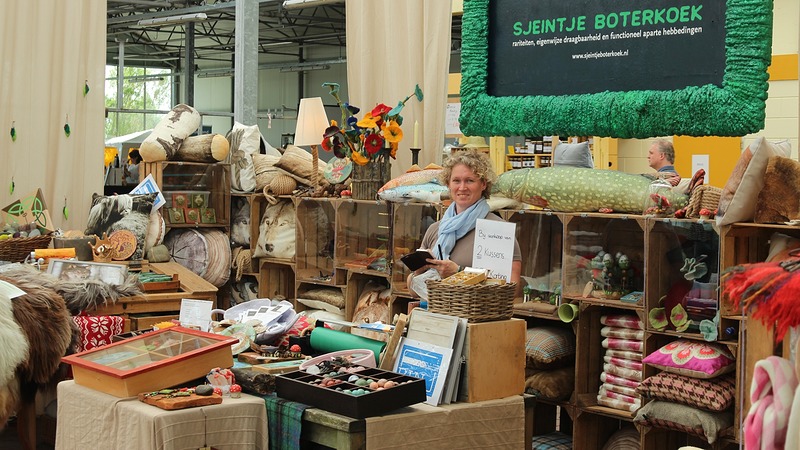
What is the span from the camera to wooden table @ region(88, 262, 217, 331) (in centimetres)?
516

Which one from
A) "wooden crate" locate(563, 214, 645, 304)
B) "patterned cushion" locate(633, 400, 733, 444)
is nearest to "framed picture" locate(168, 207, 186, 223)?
"wooden crate" locate(563, 214, 645, 304)

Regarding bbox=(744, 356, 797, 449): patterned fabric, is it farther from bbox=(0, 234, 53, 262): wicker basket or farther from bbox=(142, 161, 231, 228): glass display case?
bbox=(142, 161, 231, 228): glass display case

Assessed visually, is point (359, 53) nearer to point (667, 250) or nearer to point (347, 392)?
point (667, 250)

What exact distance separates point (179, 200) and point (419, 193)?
205 centimetres

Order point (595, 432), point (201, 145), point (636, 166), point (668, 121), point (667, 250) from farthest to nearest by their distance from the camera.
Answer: point (636, 166) < point (201, 145) < point (595, 432) < point (667, 250) < point (668, 121)

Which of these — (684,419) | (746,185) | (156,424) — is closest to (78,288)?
(156,424)

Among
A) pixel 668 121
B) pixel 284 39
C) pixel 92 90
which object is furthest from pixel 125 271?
pixel 284 39

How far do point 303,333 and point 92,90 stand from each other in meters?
3.48

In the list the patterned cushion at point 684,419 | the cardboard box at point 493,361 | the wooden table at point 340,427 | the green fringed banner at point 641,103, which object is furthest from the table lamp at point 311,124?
the wooden table at point 340,427

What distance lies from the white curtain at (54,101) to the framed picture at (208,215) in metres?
0.74

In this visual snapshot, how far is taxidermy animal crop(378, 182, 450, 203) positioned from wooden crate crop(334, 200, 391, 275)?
Answer: 0.26m

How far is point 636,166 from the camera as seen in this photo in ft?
38.8

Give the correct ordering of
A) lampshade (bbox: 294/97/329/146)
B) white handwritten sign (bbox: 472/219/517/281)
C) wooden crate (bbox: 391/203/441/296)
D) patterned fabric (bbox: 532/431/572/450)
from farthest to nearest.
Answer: lampshade (bbox: 294/97/329/146)
wooden crate (bbox: 391/203/441/296)
patterned fabric (bbox: 532/431/572/450)
white handwritten sign (bbox: 472/219/517/281)

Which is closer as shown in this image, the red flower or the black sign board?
the black sign board
